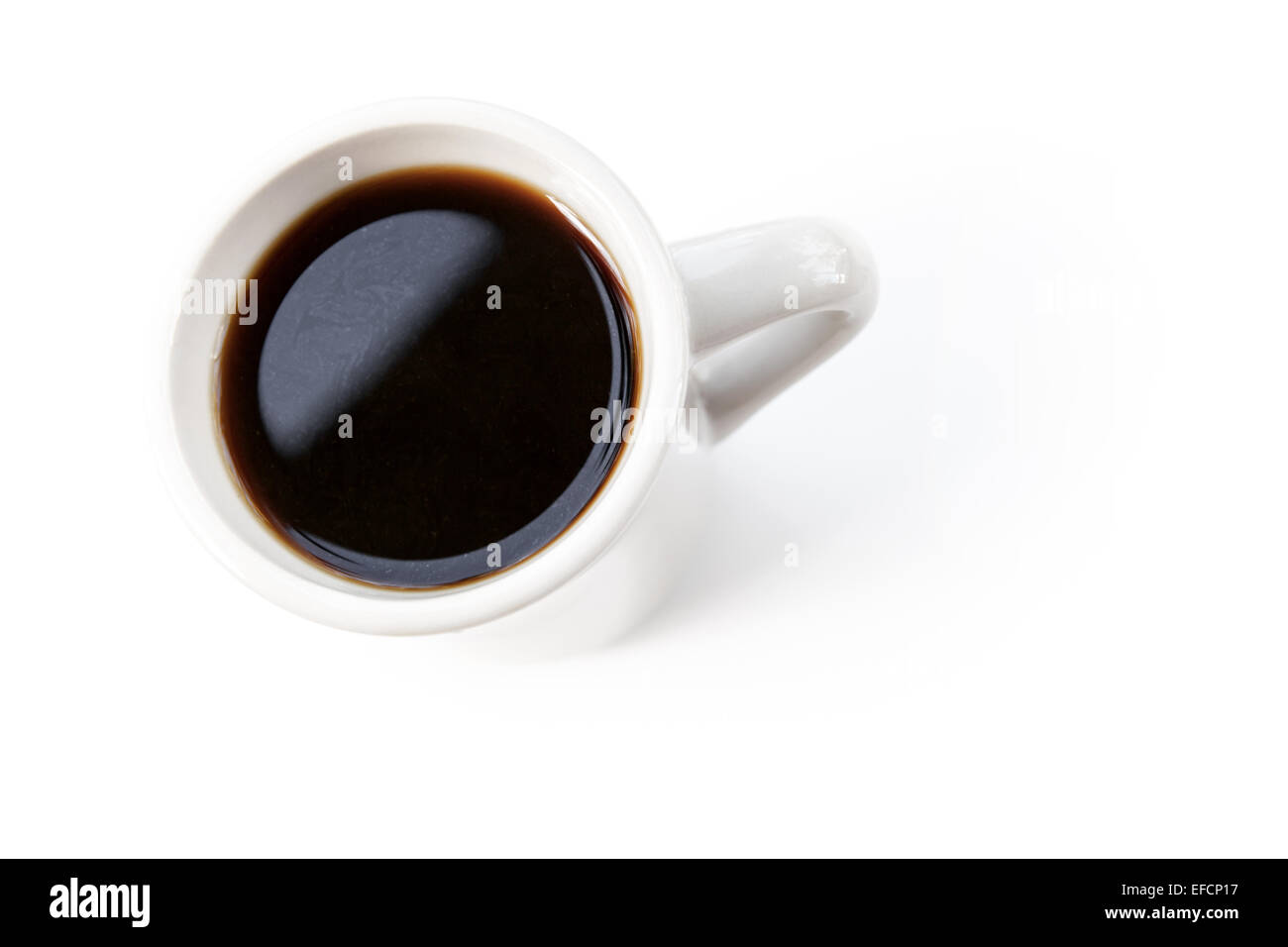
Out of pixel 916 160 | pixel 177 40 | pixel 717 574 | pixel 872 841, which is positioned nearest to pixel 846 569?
pixel 717 574

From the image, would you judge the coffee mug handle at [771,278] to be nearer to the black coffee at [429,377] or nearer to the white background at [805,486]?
the black coffee at [429,377]

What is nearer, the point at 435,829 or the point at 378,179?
the point at 378,179

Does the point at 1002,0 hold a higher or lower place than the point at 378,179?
higher

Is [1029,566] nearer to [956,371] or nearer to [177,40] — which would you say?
[956,371]

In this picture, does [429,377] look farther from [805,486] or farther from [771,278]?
[805,486]

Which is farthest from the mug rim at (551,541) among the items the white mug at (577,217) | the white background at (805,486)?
the white background at (805,486)

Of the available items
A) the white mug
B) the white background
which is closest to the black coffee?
the white mug
